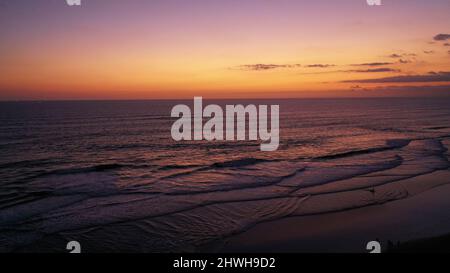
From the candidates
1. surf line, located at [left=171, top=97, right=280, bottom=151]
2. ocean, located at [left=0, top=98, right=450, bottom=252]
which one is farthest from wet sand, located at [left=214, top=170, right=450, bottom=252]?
surf line, located at [left=171, top=97, right=280, bottom=151]

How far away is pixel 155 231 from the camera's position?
1147cm

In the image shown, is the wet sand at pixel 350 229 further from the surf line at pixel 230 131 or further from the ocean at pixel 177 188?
the surf line at pixel 230 131

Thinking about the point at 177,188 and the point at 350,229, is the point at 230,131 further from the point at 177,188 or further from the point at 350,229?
the point at 350,229

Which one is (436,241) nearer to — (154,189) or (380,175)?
(380,175)

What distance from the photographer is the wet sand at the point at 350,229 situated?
9920 mm

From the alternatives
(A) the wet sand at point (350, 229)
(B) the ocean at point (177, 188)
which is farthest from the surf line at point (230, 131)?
(A) the wet sand at point (350, 229)

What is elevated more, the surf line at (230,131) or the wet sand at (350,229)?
the surf line at (230,131)

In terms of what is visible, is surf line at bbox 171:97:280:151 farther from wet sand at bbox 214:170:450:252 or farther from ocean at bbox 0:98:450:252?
wet sand at bbox 214:170:450:252

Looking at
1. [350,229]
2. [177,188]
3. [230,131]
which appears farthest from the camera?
[230,131]

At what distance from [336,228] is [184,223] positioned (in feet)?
17.1

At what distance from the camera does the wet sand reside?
32.5ft

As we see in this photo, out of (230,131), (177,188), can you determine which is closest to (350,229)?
(177,188)

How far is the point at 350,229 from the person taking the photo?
10992 millimetres

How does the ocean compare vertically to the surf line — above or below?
below
